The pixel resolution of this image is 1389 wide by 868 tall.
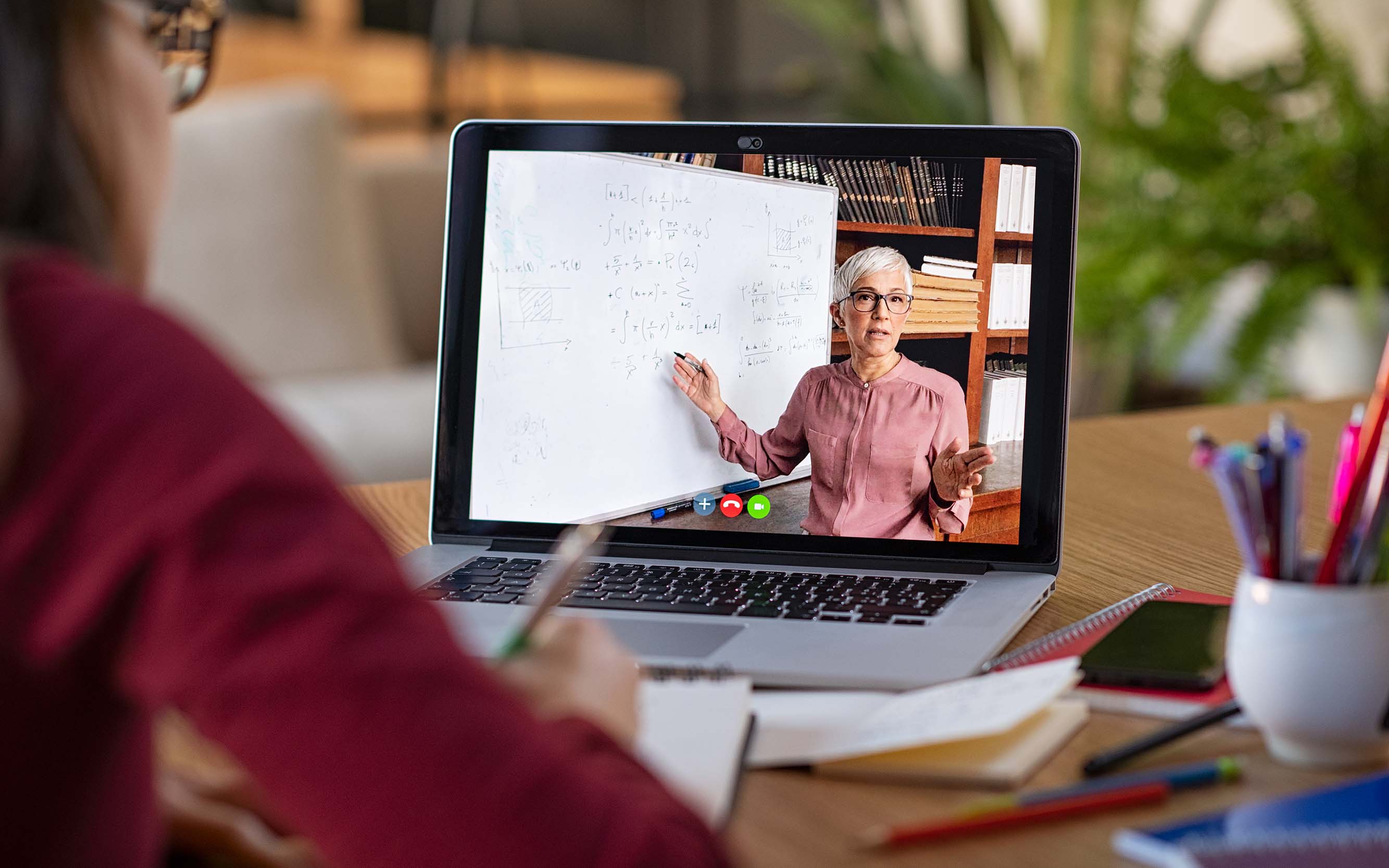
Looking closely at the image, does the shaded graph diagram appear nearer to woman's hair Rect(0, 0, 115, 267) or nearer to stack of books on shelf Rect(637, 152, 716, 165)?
stack of books on shelf Rect(637, 152, 716, 165)

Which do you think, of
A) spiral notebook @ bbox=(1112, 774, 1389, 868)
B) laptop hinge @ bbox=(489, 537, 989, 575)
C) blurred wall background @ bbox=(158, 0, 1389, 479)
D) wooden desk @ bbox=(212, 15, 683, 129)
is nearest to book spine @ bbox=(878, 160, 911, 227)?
laptop hinge @ bbox=(489, 537, 989, 575)

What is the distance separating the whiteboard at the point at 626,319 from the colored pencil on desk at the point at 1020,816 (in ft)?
1.21

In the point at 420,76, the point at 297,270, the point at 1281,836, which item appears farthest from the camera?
the point at 420,76

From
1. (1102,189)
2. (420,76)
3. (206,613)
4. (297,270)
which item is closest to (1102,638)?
(206,613)

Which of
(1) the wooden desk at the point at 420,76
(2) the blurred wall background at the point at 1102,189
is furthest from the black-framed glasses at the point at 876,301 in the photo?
(1) the wooden desk at the point at 420,76

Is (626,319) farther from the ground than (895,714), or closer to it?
farther from the ground

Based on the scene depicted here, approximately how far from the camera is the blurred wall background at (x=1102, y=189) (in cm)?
201

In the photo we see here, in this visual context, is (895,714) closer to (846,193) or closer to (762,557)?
(762,557)

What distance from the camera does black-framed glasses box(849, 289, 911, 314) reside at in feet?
2.62

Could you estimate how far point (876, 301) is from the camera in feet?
2.64

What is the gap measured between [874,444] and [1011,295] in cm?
12

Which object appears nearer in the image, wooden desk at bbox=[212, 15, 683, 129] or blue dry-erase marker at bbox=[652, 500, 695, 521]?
blue dry-erase marker at bbox=[652, 500, 695, 521]

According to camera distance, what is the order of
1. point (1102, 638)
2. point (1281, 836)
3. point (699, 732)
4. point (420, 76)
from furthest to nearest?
point (420, 76), point (1102, 638), point (699, 732), point (1281, 836)

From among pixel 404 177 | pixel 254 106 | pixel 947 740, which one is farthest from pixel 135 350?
pixel 404 177
